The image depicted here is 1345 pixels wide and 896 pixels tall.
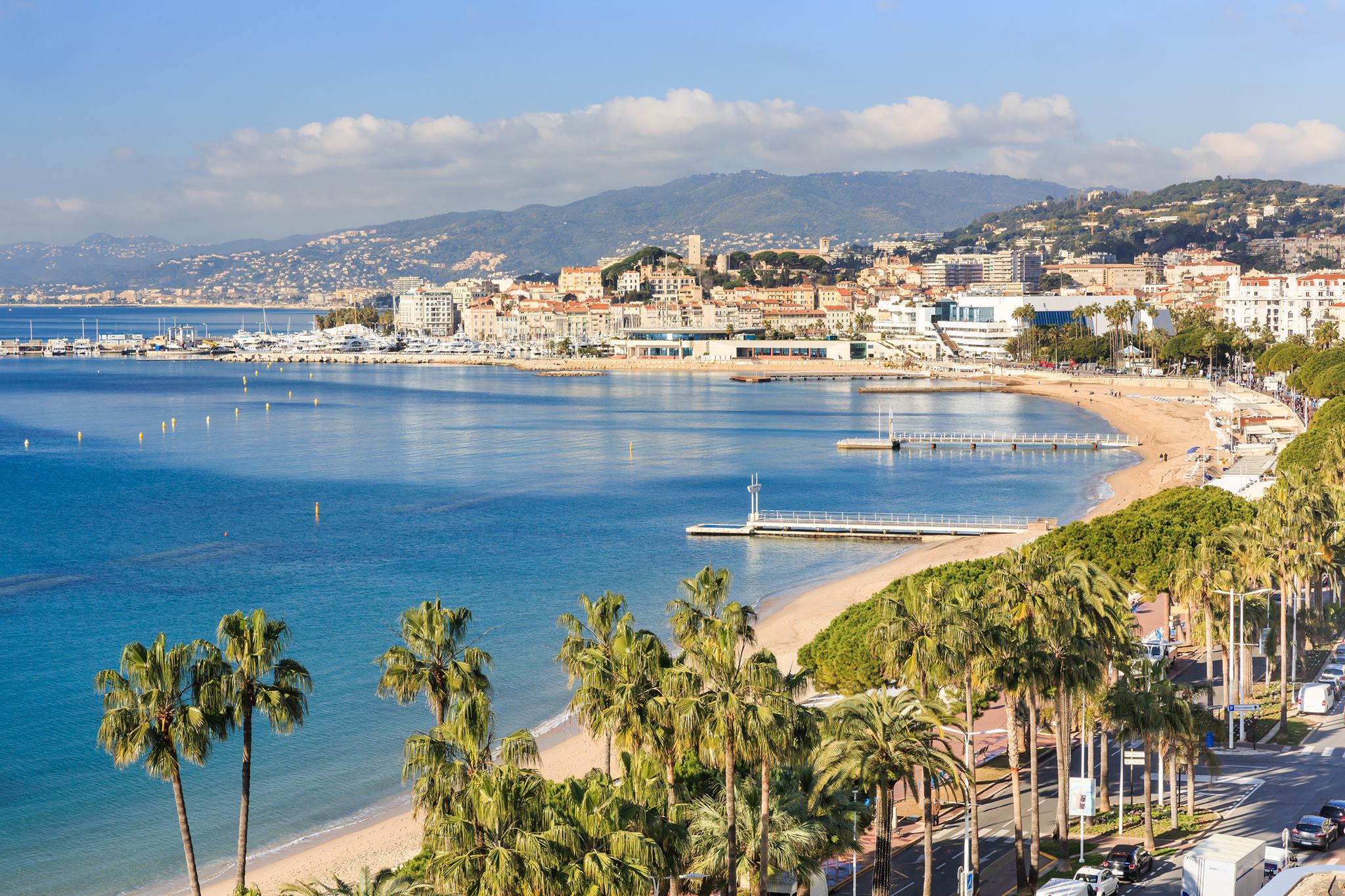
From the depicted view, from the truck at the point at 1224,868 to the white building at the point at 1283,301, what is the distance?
427ft

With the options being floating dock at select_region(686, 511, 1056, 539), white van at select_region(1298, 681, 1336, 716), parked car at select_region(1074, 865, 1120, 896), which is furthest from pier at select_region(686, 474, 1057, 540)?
parked car at select_region(1074, 865, 1120, 896)

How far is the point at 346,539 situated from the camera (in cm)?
5244

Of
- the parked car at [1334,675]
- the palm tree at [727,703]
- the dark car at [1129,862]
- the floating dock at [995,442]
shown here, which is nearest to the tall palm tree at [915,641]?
the dark car at [1129,862]

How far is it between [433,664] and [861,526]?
37047 mm

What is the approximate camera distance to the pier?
53.2 m

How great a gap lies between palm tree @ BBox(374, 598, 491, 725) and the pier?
35014mm

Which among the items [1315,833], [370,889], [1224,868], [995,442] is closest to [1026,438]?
[995,442]

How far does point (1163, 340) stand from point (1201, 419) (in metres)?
55.4

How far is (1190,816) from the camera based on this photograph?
70.6 ft

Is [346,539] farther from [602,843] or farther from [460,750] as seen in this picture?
[602,843]

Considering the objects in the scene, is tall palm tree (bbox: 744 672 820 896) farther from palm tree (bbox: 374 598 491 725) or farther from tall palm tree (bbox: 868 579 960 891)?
palm tree (bbox: 374 598 491 725)

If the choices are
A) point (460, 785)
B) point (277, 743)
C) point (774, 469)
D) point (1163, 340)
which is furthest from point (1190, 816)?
point (1163, 340)

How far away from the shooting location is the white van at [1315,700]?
89.5 ft

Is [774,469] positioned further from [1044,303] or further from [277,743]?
[1044,303]
